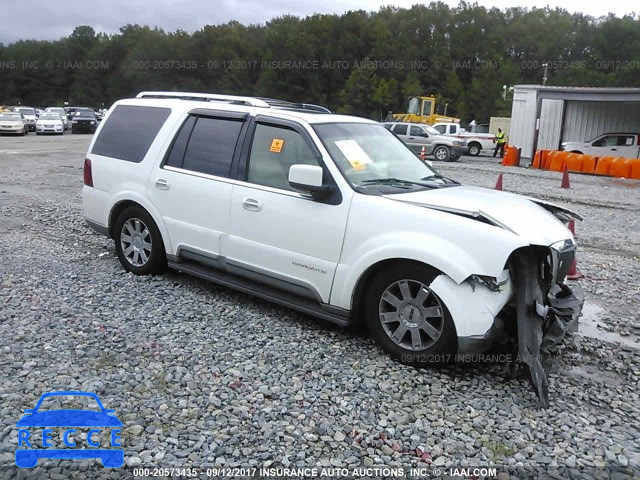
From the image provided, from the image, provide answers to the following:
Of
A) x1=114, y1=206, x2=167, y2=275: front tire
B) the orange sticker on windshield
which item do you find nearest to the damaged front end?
the orange sticker on windshield

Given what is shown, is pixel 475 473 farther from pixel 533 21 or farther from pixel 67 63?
pixel 67 63

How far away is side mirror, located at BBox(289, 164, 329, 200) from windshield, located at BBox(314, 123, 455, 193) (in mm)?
256

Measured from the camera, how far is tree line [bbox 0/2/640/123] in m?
75.9

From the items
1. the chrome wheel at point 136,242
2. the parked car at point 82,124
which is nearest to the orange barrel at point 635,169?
the chrome wheel at point 136,242

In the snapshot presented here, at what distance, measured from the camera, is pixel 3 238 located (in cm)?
788

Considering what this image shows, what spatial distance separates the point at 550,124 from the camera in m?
29.5

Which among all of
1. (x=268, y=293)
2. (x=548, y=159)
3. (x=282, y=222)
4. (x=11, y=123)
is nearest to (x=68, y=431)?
(x=268, y=293)

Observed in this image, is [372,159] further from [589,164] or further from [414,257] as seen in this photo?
[589,164]

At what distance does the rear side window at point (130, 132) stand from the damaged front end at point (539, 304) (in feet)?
12.4

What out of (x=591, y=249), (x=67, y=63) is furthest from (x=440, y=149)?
(x=67, y=63)

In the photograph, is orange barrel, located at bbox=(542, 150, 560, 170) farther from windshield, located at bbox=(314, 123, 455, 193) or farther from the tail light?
the tail light

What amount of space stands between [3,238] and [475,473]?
23.5ft

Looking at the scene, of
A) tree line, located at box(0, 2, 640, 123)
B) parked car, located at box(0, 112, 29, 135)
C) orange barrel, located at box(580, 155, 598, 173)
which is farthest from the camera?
tree line, located at box(0, 2, 640, 123)

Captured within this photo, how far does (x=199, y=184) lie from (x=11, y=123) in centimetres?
3155
